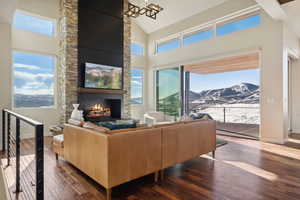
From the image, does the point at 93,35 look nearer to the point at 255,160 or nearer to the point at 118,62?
the point at 118,62

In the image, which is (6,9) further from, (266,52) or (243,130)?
(243,130)

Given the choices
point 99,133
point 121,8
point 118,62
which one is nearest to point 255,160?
point 99,133

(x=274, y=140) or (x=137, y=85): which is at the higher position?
(x=137, y=85)

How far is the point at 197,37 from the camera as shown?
6.54 metres

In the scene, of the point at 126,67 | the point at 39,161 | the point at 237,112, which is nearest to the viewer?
the point at 39,161

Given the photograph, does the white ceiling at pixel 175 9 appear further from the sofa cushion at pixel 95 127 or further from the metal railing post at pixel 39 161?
the metal railing post at pixel 39 161

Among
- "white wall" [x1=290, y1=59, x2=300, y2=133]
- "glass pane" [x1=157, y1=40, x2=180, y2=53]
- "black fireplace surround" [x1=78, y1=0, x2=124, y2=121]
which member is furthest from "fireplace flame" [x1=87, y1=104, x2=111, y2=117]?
"white wall" [x1=290, y1=59, x2=300, y2=133]

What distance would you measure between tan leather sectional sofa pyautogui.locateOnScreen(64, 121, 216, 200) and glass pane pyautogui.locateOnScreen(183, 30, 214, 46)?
4191mm

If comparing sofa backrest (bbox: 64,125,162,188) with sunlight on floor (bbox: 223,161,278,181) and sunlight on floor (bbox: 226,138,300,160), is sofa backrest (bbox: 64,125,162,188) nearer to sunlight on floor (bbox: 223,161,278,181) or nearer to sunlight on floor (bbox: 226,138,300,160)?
sunlight on floor (bbox: 223,161,278,181)

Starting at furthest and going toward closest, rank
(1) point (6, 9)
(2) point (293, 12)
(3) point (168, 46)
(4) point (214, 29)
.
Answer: (3) point (168, 46), (4) point (214, 29), (2) point (293, 12), (1) point (6, 9)

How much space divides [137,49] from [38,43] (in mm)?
4024

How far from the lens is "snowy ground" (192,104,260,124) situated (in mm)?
8195

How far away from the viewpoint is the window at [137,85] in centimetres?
803

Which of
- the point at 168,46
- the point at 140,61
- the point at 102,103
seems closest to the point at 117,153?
the point at 102,103
